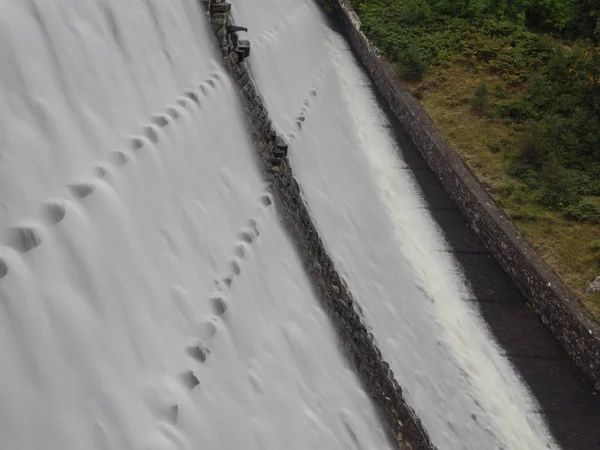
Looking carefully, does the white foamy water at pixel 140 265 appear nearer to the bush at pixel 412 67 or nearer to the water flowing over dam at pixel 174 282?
the water flowing over dam at pixel 174 282

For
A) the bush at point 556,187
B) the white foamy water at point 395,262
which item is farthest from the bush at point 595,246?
the white foamy water at point 395,262

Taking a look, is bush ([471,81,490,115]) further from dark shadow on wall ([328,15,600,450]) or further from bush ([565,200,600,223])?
bush ([565,200,600,223])

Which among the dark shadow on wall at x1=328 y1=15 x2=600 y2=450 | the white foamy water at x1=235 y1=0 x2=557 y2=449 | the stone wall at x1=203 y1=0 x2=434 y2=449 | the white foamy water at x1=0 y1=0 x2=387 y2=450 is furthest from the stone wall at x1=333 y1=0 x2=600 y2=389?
the white foamy water at x1=0 y1=0 x2=387 y2=450

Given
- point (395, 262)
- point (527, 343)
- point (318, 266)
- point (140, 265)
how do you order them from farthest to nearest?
point (395, 262)
point (527, 343)
point (318, 266)
point (140, 265)

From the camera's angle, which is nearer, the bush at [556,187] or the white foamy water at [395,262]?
the white foamy water at [395,262]

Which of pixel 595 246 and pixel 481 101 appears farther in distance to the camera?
pixel 481 101

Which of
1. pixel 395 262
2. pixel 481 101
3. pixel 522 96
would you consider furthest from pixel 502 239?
pixel 522 96

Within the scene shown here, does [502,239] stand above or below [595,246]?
above

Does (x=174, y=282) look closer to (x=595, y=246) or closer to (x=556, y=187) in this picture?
(x=595, y=246)
